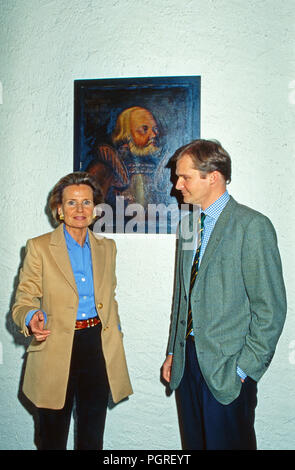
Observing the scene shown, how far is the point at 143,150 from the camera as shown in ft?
7.09

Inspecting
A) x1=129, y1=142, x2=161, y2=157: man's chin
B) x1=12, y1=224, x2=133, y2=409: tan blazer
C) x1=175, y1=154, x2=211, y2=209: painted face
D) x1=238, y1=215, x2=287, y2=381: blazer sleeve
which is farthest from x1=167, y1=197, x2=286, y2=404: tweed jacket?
x1=129, y1=142, x2=161, y2=157: man's chin

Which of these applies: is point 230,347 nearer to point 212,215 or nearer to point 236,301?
point 236,301

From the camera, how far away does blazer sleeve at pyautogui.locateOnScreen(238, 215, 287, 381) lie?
4.67 feet

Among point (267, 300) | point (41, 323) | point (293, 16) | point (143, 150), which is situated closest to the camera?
point (267, 300)

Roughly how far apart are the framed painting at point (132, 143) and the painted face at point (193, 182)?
0.48m

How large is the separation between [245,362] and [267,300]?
259mm

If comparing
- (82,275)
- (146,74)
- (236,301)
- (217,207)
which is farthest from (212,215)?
(146,74)

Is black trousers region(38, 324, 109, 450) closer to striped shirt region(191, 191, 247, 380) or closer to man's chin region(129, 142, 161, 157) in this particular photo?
striped shirt region(191, 191, 247, 380)

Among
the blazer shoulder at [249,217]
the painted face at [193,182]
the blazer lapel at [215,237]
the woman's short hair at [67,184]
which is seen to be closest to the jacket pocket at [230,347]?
the blazer lapel at [215,237]

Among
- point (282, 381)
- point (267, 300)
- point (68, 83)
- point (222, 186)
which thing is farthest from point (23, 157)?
point (282, 381)

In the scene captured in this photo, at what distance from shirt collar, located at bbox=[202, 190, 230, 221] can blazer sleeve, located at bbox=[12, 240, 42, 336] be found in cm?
82

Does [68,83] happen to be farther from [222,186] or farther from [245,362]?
[245,362]

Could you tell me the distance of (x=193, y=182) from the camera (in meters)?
1.63

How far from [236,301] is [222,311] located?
7 cm
